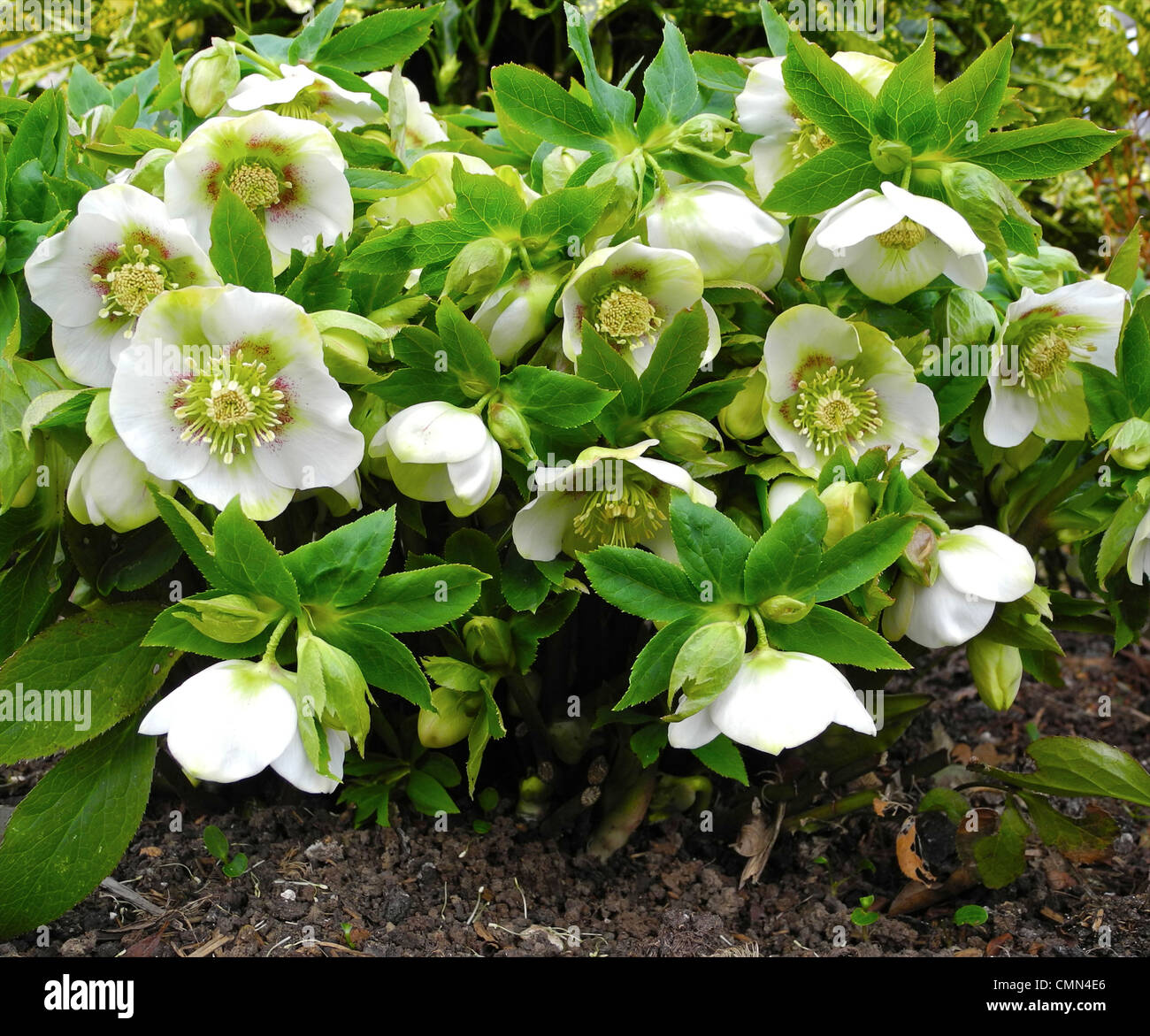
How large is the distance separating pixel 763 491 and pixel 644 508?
0.30 feet

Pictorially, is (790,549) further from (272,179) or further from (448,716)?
(272,179)

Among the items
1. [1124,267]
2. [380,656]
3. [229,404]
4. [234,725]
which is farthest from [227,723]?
[1124,267]

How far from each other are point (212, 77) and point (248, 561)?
1.27 feet

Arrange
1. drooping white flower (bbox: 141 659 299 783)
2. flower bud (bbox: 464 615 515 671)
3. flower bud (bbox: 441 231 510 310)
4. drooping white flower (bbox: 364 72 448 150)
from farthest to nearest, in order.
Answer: drooping white flower (bbox: 364 72 448 150), flower bud (bbox: 464 615 515 671), flower bud (bbox: 441 231 510 310), drooping white flower (bbox: 141 659 299 783)

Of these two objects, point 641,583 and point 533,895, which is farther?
point 533,895

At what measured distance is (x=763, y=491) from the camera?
31.0 inches

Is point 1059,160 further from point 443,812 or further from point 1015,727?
point 1015,727

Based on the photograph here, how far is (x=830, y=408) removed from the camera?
0.79 metres

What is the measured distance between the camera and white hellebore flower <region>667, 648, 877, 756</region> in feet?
2.04

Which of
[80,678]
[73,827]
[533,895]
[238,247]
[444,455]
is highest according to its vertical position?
[238,247]

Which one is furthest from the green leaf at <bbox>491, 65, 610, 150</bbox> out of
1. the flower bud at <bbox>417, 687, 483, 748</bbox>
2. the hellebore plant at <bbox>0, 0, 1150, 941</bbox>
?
the flower bud at <bbox>417, 687, 483, 748</bbox>

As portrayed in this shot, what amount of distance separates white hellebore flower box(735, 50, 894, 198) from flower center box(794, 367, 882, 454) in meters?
0.14

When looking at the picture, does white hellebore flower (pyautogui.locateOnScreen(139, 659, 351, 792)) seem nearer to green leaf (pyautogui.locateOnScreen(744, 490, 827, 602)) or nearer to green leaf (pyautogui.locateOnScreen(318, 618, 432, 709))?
green leaf (pyautogui.locateOnScreen(318, 618, 432, 709))
